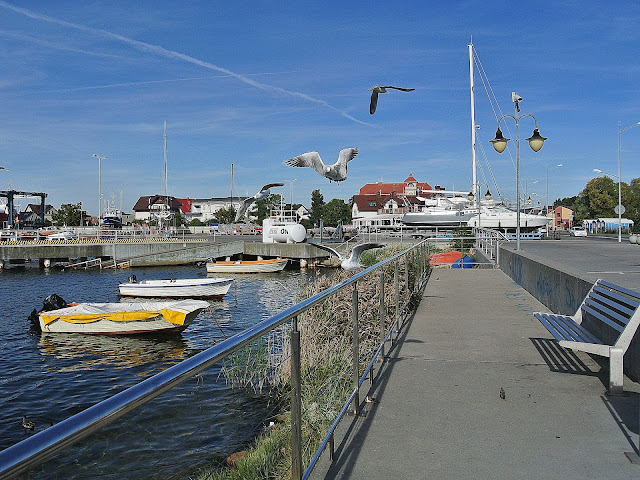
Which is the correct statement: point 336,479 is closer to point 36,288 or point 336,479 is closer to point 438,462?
point 438,462

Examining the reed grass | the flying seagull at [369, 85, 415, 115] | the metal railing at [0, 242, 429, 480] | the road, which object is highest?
the flying seagull at [369, 85, 415, 115]

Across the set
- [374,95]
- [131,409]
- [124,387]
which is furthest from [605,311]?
[374,95]

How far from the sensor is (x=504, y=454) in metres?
4.22

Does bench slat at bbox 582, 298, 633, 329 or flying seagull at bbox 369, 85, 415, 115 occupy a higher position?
flying seagull at bbox 369, 85, 415, 115

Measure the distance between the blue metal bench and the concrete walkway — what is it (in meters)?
0.33

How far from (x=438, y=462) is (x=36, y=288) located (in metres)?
36.9

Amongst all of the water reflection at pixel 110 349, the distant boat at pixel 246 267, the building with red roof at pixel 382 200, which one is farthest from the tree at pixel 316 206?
the water reflection at pixel 110 349

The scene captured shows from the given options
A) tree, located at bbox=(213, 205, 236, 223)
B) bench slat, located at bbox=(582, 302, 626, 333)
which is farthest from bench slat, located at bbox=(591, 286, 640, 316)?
tree, located at bbox=(213, 205, 236, 223)

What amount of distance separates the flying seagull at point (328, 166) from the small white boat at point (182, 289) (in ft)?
29.7

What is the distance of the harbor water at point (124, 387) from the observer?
9.86 ft

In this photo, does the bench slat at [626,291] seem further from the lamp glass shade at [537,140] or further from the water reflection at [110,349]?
the lamp glass shade at [537,140]

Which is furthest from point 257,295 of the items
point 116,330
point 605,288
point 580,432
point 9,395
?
point 580,432

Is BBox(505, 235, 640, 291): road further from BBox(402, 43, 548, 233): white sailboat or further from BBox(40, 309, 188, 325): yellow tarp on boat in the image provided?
BBox(402, 43, 548, 233): white sailboat

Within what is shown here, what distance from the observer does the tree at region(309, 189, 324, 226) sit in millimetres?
114356
